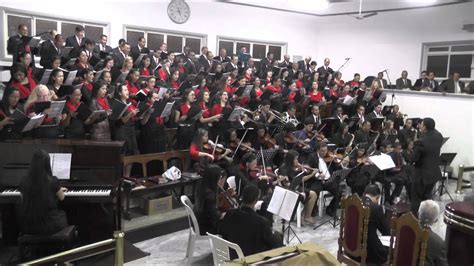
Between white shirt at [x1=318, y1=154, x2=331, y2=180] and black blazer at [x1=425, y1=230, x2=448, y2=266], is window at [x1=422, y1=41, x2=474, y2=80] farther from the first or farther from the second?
black blazer at [x1=425, y1=230, x2=448, y2=266]

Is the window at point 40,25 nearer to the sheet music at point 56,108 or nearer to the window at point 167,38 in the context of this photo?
the window at point 167,38

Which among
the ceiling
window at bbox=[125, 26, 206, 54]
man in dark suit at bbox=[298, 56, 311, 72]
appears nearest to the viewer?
window at bbox=[125, 26, 206, 54]

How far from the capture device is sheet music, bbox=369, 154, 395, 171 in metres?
7.61

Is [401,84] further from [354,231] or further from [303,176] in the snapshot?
[354,231]

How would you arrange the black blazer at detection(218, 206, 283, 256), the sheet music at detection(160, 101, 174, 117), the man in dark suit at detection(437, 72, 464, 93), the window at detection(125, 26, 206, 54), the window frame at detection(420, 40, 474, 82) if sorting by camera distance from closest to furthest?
the black blazer at detection(218, 206, 283, 256) → the sheet music at detection(160, 101, 174, 117) → the man in dark suit at detection(437, 72, 464, 93) → the window at detection(125, 26, 206, 54) → the window frame at detection(420, 40, 474, 82)

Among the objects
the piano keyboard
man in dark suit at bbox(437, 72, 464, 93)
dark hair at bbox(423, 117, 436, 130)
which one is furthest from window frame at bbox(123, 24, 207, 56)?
dark hair at bbox(423, 117, 436, 130)

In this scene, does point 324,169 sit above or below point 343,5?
below

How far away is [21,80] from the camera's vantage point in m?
7.03

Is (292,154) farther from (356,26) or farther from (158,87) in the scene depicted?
(356,26)

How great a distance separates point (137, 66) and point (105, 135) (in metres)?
3.95

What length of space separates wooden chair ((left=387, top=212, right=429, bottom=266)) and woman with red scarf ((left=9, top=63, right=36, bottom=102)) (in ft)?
19.2

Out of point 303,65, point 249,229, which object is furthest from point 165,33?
point 249,229

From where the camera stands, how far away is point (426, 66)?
50.2 feet

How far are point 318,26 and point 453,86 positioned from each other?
7.14 meters
